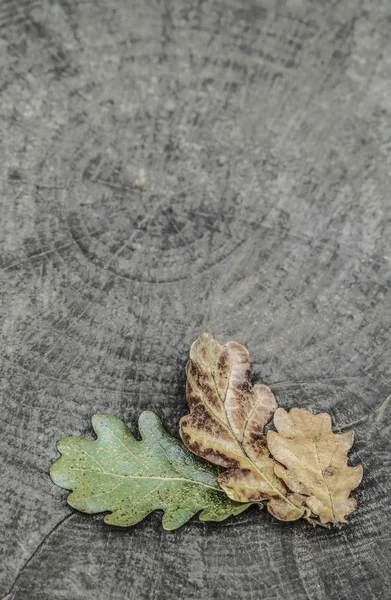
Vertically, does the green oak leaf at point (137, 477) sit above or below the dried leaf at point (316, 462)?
below

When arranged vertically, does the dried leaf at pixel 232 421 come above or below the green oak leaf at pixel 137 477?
above

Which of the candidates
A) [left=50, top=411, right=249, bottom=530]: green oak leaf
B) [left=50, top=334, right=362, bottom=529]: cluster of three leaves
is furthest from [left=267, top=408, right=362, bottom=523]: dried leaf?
[left=50, top=411, right=249, bottom=530]: green oak leaf

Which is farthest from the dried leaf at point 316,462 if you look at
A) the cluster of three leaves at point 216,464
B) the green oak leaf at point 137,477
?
the green oak leaf at point 137,477

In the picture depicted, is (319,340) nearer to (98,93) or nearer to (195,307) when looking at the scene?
(195,307)

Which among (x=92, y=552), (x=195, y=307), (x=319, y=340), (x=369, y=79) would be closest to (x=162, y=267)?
(x=195, y=307)

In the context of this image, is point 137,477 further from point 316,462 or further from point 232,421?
point 316,462

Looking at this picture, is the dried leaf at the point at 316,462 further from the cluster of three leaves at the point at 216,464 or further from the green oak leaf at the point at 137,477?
the green oak leaf at the point at 137,477

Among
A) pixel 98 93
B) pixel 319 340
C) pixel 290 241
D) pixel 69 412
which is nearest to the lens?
pixel 69 412
